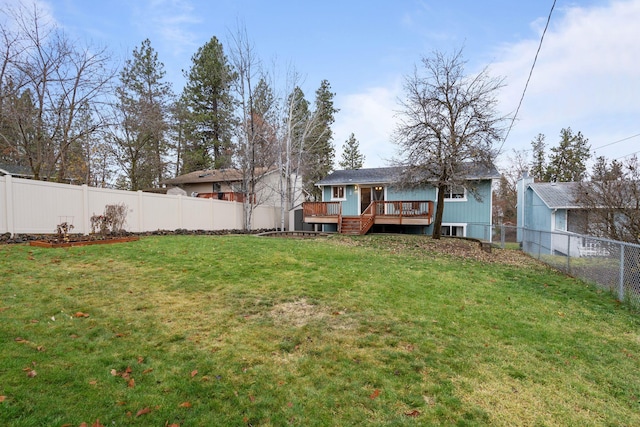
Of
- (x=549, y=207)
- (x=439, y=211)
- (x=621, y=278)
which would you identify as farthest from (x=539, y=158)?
(x=621, y=278)

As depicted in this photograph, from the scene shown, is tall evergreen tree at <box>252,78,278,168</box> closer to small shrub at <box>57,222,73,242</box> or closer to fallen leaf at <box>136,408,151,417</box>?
small shrub at <box>57,222,73,242</box>

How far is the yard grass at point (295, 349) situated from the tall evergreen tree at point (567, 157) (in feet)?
110

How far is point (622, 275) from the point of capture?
564 centimetres

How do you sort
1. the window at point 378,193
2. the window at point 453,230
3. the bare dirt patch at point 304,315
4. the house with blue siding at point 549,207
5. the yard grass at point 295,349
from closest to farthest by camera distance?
the yard grass at point 295,349 → the bare dirt patch at point 304,315 → the house with blue siding at point 549,207 → the window at point 453,230 → the window at point 378,193

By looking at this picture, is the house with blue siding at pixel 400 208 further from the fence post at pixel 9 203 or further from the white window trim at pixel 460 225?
the fence post at pixel 9 203

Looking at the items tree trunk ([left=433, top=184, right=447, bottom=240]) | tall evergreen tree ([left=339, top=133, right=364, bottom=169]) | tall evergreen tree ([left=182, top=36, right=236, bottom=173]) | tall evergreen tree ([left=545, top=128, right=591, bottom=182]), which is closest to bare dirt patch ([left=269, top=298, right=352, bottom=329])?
tree trunk ([left=433, top=184, right=447, bottom=240])

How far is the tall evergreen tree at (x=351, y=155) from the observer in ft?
128

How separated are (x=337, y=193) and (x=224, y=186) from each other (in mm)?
8183

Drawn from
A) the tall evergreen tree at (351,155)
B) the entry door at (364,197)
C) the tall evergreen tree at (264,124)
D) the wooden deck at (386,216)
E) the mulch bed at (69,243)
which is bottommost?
the mulch bed at (69,243)

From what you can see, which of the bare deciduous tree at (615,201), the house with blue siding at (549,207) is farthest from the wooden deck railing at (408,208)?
the bare deciduous tree at (615,201)

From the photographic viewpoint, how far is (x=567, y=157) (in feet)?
108

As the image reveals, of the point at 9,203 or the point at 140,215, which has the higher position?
the point at 9,203

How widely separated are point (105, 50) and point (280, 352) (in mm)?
15122

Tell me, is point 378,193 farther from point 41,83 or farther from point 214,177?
point 41,83
